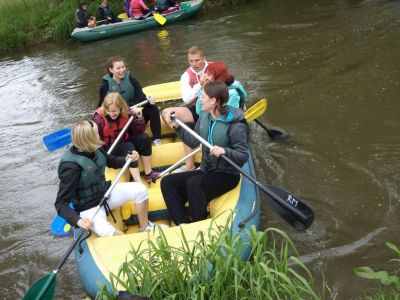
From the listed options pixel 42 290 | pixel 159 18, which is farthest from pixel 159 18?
pixel 42 290

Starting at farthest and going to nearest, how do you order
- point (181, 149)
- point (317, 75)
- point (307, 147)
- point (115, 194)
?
point (317, 75)
point (307, 147)
point (181, 149)
point (115, 194)

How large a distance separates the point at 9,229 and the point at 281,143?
9.26 feet

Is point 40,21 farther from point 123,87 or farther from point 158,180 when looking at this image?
point 158,180

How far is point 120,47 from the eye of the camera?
36.0 ft

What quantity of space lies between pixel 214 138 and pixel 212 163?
0.63ft

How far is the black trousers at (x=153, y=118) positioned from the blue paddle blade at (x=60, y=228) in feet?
4.02

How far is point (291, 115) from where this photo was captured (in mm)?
5523

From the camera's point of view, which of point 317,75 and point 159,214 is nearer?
point 159,214

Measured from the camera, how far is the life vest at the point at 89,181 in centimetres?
295

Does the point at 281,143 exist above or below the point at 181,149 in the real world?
below

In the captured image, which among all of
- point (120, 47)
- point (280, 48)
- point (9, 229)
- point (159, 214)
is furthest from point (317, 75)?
point (120, 47)

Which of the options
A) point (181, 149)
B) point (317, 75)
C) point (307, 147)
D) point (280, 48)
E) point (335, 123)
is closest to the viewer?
point (181, 149)

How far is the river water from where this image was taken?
342cm

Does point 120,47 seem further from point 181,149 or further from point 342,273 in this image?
point 342,273
